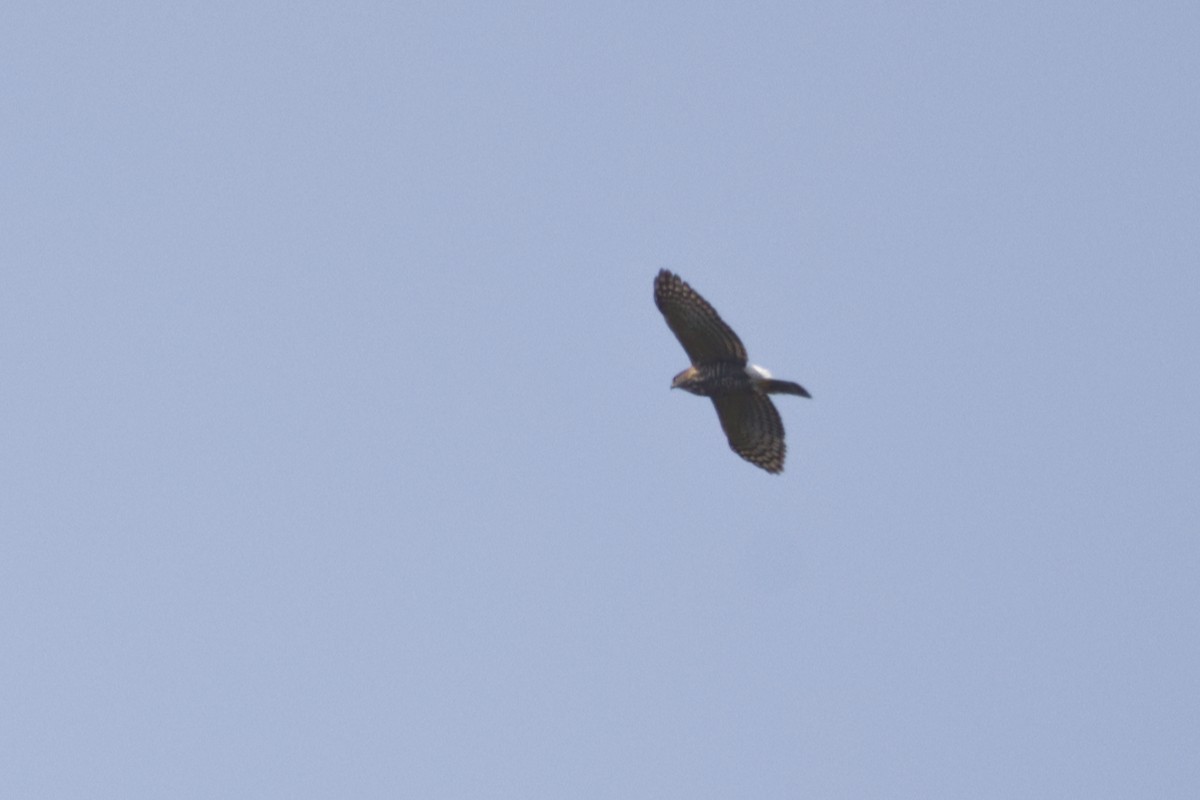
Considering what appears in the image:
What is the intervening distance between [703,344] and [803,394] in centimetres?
174

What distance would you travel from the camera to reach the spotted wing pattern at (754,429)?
46250 mm

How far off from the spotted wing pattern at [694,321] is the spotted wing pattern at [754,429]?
94 cm

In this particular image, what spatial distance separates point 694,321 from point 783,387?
170 cm

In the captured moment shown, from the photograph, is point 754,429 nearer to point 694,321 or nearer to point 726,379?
point 726,379

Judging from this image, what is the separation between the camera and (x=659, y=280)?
45438 mm

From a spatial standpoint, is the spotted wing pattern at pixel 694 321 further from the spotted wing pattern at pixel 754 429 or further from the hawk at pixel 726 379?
the spotted wing pattern at pixel 754 429

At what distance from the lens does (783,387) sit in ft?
149

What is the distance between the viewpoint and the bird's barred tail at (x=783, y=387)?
4523 cm

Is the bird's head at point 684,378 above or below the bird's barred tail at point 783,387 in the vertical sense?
above

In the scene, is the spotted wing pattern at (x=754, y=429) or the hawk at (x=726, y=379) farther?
the spotted wing pattern at (x=754, y=429)

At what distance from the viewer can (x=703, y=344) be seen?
150 ft

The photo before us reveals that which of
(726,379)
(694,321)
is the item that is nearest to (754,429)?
(726,379)

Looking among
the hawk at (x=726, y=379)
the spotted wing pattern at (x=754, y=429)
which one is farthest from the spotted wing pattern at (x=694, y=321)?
the spotted wing pattern at (x=754, y=429)

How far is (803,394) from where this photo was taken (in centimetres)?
4531
